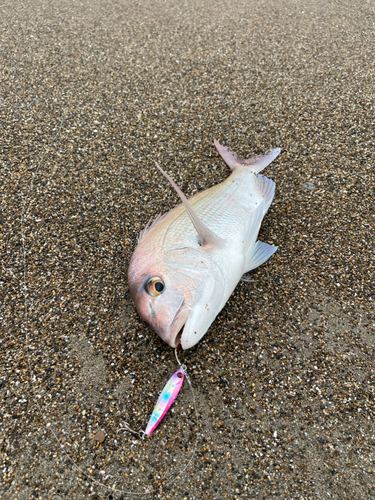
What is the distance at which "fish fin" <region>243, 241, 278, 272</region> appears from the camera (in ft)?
8.18

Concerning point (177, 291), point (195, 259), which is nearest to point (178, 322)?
point (177, 291)

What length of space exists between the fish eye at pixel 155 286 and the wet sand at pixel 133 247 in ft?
1.37

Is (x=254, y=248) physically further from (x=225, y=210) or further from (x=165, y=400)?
(x=165, y=400)

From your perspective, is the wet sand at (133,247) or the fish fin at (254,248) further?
the fish fin at (254,248)

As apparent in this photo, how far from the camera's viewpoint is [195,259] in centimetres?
213

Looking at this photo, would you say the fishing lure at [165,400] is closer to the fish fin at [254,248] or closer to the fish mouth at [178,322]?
the fish mouth at [178,322]

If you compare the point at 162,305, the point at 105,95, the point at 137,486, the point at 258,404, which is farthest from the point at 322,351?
the point at 105,95

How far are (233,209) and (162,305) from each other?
103 cm

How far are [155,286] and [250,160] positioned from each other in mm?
1732

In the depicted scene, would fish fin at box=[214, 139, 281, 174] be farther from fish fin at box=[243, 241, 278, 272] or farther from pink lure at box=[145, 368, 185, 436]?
pink lure at box=[145, 368, 185, 436]

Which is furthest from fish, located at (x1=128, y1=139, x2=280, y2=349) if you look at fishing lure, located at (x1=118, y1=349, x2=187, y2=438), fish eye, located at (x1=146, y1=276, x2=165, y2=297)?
fishing lure, located at (x1=118, y1=349, x2=187, y2=438)

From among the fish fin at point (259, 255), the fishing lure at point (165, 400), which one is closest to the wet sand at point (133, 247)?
the fishing lure at point (165, 400)

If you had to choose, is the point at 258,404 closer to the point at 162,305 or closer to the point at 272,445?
the point at 272,445

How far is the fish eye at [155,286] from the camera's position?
2002 mm
